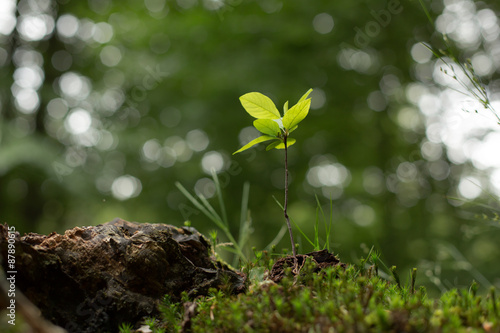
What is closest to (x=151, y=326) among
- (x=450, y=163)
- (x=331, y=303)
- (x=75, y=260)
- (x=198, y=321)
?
(x=198, y=321)

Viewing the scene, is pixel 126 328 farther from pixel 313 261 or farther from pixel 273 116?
pixel 273 116

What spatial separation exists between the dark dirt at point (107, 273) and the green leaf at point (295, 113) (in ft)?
2.53

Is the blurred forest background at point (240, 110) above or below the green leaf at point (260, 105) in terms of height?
below

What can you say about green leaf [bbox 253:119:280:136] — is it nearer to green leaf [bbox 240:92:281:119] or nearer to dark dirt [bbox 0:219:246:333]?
green leaf [bbox 240:92:281:119]

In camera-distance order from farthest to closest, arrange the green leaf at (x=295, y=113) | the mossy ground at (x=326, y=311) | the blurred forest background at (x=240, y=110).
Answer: the blurred forest background at (x=240, y=110) < the green leaf at (x=295, y=113) < the mossy ground at (x=326, y=311)

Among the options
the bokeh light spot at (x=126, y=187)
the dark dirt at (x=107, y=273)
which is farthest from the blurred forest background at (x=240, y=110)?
the dark dirt at (x=107, y=273)

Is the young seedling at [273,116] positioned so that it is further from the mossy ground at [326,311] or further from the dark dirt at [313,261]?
the mossy ground at [326,311]

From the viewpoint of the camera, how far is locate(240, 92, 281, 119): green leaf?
168 centimetres

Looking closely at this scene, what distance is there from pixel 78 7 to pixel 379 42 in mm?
7743

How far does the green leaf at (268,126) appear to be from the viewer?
1.66 meters

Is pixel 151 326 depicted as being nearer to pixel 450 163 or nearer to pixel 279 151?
pixel 279 151

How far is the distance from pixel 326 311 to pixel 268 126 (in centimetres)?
82

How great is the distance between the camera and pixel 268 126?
1.68m

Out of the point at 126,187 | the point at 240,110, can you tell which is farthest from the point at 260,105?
the point at 126,187
